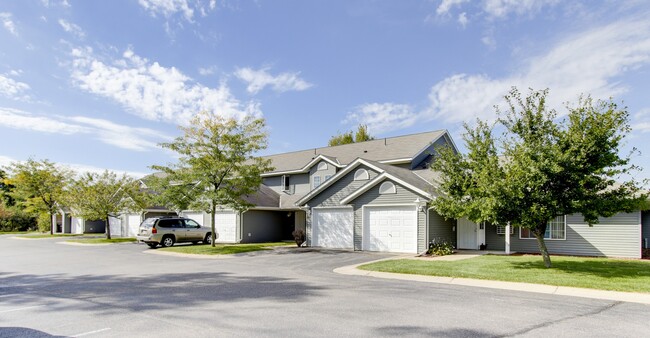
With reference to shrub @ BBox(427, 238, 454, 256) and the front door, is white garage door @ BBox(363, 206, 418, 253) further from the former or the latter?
the front door

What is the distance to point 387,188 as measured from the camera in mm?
21406

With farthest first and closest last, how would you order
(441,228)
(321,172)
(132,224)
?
(132,224) → (321,172) → (441,228)

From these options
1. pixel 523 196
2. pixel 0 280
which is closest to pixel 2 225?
pixel 0 280

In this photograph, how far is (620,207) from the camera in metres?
13.4

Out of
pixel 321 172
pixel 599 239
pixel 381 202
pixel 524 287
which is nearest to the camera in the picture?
pixel 524 287

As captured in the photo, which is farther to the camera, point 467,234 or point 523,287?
point 467,234

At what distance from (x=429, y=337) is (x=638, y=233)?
1633 centimetres

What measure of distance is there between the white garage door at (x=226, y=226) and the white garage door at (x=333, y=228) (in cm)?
687

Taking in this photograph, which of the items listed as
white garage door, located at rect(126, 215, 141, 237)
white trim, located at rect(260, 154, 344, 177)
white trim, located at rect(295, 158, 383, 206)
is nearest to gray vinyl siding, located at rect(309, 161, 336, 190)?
white trim, located at rect(260, 154, 344, 177)

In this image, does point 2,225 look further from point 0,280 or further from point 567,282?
point 567,282

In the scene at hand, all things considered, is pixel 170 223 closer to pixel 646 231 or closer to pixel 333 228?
pixel 333 228

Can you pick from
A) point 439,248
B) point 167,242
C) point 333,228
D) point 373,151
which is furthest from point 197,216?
point 439,248

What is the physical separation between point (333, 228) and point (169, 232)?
10145mm

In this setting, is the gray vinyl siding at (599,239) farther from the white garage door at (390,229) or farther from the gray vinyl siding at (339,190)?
the gray vinyl siding at (339,190)
